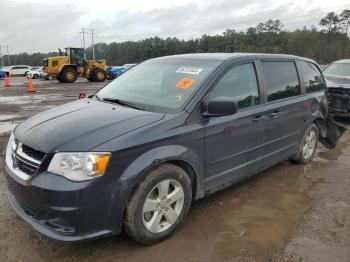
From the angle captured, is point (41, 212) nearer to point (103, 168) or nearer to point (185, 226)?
point (103, 168)

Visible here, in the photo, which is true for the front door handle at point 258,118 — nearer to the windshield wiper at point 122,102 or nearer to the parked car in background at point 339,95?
the windshield wiper at point 122,102

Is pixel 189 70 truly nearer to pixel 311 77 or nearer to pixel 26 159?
pixel 26 159

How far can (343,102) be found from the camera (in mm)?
8594

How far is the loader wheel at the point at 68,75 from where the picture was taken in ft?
86.5

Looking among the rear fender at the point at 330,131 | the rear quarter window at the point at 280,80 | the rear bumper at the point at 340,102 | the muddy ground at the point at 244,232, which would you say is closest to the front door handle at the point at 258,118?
the rear quarter window at the point at 280,80

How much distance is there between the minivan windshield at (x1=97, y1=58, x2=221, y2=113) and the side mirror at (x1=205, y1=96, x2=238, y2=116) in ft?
0.79

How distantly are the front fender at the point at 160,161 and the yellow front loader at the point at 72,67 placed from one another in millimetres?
24760

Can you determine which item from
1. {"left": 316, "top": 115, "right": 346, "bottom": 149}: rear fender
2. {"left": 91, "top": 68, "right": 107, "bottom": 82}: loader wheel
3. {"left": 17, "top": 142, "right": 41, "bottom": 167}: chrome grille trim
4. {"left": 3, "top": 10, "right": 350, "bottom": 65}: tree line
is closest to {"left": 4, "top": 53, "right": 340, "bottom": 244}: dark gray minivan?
{"left": 17, "top": 142, "right": 41, "bottom": 167}: chrome grille trim

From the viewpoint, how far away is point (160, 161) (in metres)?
3.10

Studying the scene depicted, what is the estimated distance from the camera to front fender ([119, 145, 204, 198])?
2.90 meters

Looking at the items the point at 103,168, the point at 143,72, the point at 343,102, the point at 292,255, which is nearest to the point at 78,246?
the point at 103,168

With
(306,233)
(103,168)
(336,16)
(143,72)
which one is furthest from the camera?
(336,16)

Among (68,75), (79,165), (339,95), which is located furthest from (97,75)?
(79,165)

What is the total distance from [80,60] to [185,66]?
82.2 feet
